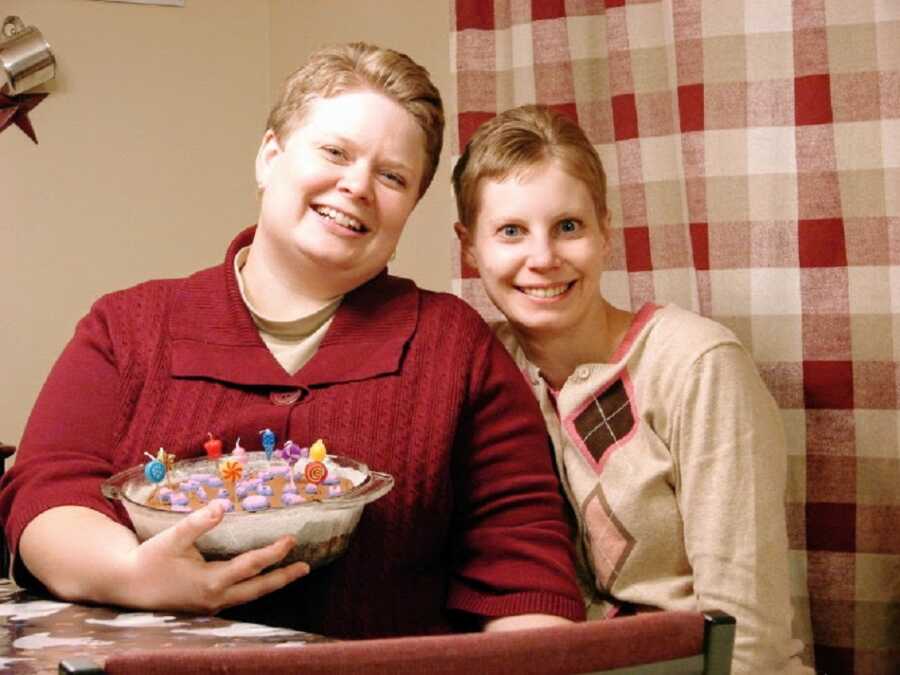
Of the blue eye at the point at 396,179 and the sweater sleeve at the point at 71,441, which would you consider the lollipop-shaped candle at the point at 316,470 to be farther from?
the blue eye at the point at 396,179

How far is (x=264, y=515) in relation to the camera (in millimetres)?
1104

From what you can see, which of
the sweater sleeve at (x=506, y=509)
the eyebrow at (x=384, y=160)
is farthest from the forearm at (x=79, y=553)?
the eyebrow at (x=384, y=160)

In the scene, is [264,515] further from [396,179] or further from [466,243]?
[466,243]

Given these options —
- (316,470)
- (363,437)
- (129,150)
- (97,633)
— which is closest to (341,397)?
(363,437)

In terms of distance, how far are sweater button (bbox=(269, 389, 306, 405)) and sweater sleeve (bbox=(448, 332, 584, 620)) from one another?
192 millimetres

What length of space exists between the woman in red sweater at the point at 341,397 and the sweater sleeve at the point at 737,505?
16 centimetres

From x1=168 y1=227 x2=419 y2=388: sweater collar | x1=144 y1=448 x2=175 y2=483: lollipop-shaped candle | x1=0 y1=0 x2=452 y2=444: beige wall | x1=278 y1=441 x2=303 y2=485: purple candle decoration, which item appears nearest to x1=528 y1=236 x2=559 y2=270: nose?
x1=168 y1=227 x2=419 y2=388: sweater collar

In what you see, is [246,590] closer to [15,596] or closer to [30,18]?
[15,596]

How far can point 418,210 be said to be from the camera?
8.52 ft

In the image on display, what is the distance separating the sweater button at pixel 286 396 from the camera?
134 cm

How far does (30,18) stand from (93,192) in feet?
1.45

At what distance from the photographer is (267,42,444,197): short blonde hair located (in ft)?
4.66

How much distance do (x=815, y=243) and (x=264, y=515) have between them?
0.87m

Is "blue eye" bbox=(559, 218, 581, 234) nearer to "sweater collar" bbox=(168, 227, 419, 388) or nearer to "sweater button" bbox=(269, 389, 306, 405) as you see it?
"sweater collar" bbox=(168, 227, 419, 388)
